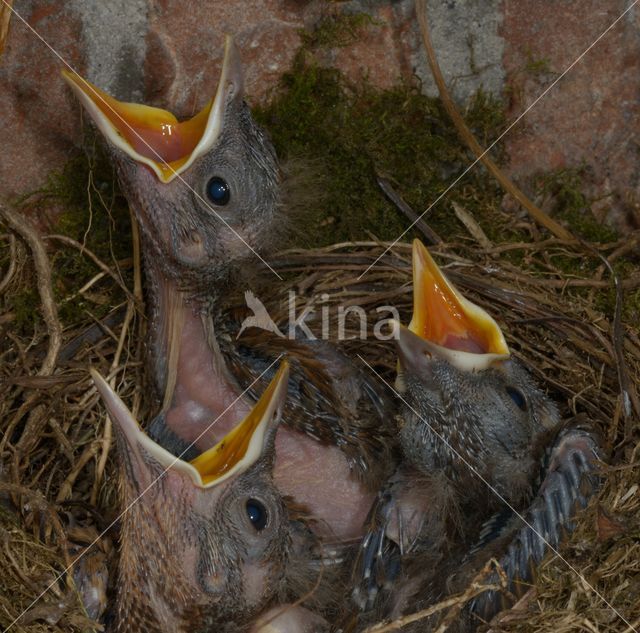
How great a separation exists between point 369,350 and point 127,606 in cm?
89

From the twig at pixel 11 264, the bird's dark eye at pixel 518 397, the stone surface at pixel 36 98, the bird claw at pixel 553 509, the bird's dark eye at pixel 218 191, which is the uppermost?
the stone surface at pixel 36 98

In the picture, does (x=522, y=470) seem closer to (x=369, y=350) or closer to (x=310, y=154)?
(x=369, y=350)

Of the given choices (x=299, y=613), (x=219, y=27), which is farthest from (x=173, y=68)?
(x=299, y=613)

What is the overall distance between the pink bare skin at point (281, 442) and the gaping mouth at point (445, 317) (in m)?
0.33

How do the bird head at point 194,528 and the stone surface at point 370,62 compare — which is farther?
the stone surface at point 370,62

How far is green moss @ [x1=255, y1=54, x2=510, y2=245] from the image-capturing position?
92.0 inches

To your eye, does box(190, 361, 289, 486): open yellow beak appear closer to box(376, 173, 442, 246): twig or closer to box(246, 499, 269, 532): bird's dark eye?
box(246, 499, 269, 532): bird's dark eye

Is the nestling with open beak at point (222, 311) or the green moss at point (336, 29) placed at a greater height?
the green moss at point (336, 29)

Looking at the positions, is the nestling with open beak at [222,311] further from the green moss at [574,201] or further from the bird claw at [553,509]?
the green moss at [574,201]

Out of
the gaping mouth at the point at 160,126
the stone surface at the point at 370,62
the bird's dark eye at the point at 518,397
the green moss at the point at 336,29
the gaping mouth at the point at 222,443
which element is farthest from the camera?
the green moss at the point at 336,29

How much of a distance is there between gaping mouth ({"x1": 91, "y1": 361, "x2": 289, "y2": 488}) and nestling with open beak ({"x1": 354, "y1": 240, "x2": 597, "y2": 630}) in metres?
0.28

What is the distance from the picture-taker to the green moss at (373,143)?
2.34 m

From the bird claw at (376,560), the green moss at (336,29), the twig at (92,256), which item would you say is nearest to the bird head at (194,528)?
the bird claw at (376,560)

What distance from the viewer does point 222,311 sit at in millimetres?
2197
